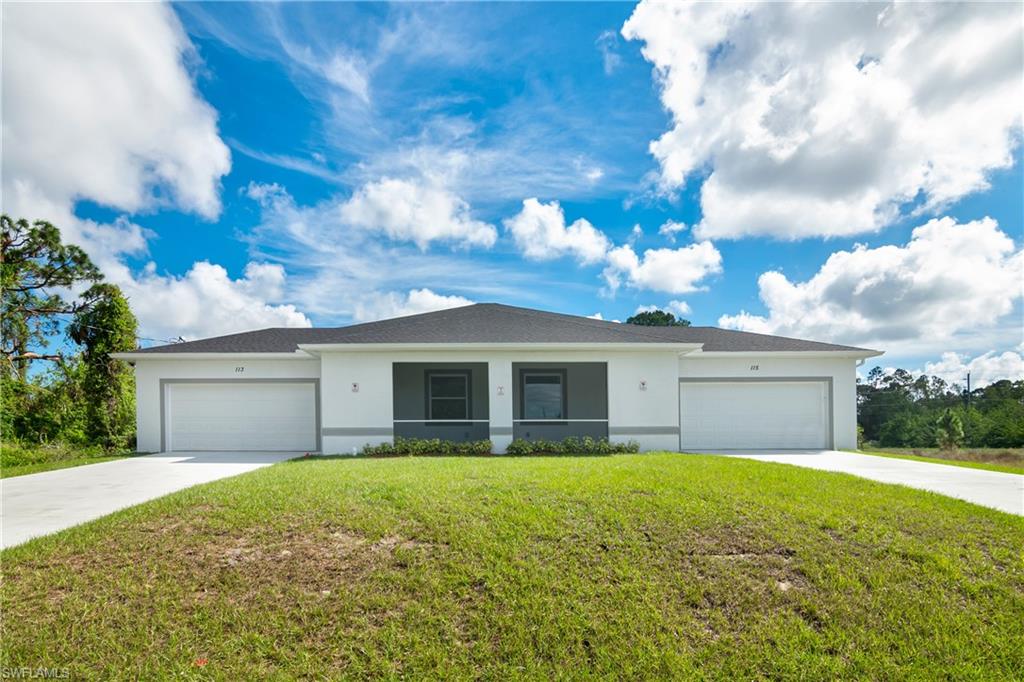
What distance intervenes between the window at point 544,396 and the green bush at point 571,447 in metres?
2.03

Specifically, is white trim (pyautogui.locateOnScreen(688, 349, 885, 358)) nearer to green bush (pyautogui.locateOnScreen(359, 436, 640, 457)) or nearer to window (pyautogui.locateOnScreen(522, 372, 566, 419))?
green bush (pyautogui.locateOnScreen(359, 436, 640, 457))

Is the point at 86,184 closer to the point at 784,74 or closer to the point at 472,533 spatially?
the point at 472,533

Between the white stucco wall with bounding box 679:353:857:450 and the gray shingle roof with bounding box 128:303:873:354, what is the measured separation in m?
0.40

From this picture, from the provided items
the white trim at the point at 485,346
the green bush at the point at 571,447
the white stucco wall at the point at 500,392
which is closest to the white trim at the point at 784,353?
the white stucco wall at the point at 500,392

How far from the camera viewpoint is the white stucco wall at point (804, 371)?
15.0 metres

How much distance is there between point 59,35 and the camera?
8.70m

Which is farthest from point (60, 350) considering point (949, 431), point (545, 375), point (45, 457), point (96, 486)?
point (949, 431)

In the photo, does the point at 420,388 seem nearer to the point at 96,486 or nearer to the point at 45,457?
the point at 96,486

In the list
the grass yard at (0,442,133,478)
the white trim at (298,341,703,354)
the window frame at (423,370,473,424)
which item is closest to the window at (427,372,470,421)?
the window frame at (423,370,473,424)

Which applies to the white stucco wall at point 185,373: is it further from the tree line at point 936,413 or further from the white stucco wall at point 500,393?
the tree line at point 936,413

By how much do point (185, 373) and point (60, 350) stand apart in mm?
7141

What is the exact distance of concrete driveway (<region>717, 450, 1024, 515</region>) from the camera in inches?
297

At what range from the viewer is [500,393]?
13680mm

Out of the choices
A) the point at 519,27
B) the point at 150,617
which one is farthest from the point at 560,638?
the point at 519,27
